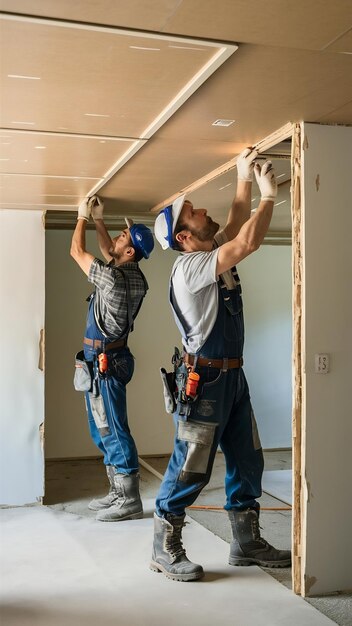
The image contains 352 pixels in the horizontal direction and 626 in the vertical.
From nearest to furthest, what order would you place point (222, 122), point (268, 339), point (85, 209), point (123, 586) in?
point (222, 122)
point (123, 586)
point (85, 209)
point (268, 339)

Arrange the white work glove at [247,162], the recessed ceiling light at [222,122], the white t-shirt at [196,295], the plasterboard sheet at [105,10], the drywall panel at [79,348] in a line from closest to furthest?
the plasterboard sheet at [105,10] < the recessed ceiling light at [222,122] < the white t-shirt at [196,295] < the white work glove at [247,162] < the drywall panel at [79,348]

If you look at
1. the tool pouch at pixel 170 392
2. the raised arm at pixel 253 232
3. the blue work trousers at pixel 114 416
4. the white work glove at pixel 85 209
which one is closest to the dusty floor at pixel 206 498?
the blue work trousers at pixel 114 416

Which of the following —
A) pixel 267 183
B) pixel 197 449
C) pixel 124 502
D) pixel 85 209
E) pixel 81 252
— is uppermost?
pixel 85 209

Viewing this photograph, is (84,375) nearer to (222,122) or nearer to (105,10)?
(222,122)

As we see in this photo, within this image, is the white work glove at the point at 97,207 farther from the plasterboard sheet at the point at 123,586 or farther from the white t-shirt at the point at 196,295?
the plasterboard sheet at the point at 123,586

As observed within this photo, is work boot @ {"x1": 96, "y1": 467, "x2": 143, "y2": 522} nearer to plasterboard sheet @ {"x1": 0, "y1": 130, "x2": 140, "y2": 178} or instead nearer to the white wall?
plasterboard sheet @ {"x1": 0, "y1": 130, "x2": 140, "y2": 178}

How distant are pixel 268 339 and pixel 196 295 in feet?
11.3

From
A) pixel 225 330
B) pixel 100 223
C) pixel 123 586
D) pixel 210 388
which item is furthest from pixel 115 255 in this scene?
pixel 123 586

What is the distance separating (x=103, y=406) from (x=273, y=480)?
64.0 inches

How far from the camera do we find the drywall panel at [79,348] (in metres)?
6.23

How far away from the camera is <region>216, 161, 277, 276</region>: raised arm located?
123 inches

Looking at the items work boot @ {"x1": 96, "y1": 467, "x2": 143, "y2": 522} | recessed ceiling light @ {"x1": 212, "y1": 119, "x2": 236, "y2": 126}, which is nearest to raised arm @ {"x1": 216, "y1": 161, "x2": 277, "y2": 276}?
recessed ceiling light @ {"x1": 212, "y1": 119, "x2": 236, "y2": 126}

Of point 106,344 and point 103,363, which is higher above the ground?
point 106,344

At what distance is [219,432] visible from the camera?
3.39 m
